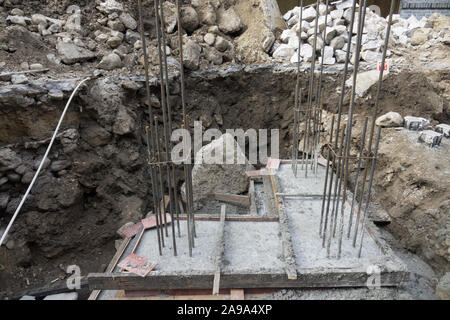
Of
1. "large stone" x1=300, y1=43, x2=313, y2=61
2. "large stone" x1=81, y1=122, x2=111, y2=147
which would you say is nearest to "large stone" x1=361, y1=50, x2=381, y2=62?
"large stone" x1=300, y1=43, x2=313, y2=61

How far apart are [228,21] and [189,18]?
1251mm

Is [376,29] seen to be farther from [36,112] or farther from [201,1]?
[36,112]

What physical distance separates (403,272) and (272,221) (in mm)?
1671

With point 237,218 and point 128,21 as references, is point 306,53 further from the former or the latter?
point 237,218

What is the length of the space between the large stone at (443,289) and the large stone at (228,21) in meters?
7.77

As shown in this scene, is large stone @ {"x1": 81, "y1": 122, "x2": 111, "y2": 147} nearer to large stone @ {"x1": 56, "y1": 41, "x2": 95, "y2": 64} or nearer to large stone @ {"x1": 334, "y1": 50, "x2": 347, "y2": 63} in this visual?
large stone @ {"x1": 56, "y1": 41, "x2": 95, "y2": 64}

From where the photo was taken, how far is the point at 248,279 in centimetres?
315

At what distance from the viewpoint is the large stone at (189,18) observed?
803 cm

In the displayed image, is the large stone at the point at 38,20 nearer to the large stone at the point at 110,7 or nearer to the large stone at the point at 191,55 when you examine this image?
the large stone at the point at 110,7

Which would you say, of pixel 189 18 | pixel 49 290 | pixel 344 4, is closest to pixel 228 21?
pixel 189 18

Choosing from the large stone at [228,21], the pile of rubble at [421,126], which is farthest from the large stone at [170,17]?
the pile of rubble at [421,126]

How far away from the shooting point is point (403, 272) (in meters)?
3.09

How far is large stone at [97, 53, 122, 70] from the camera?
6.47 metres

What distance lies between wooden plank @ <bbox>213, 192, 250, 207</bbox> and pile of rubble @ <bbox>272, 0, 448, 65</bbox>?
4.42 metres
